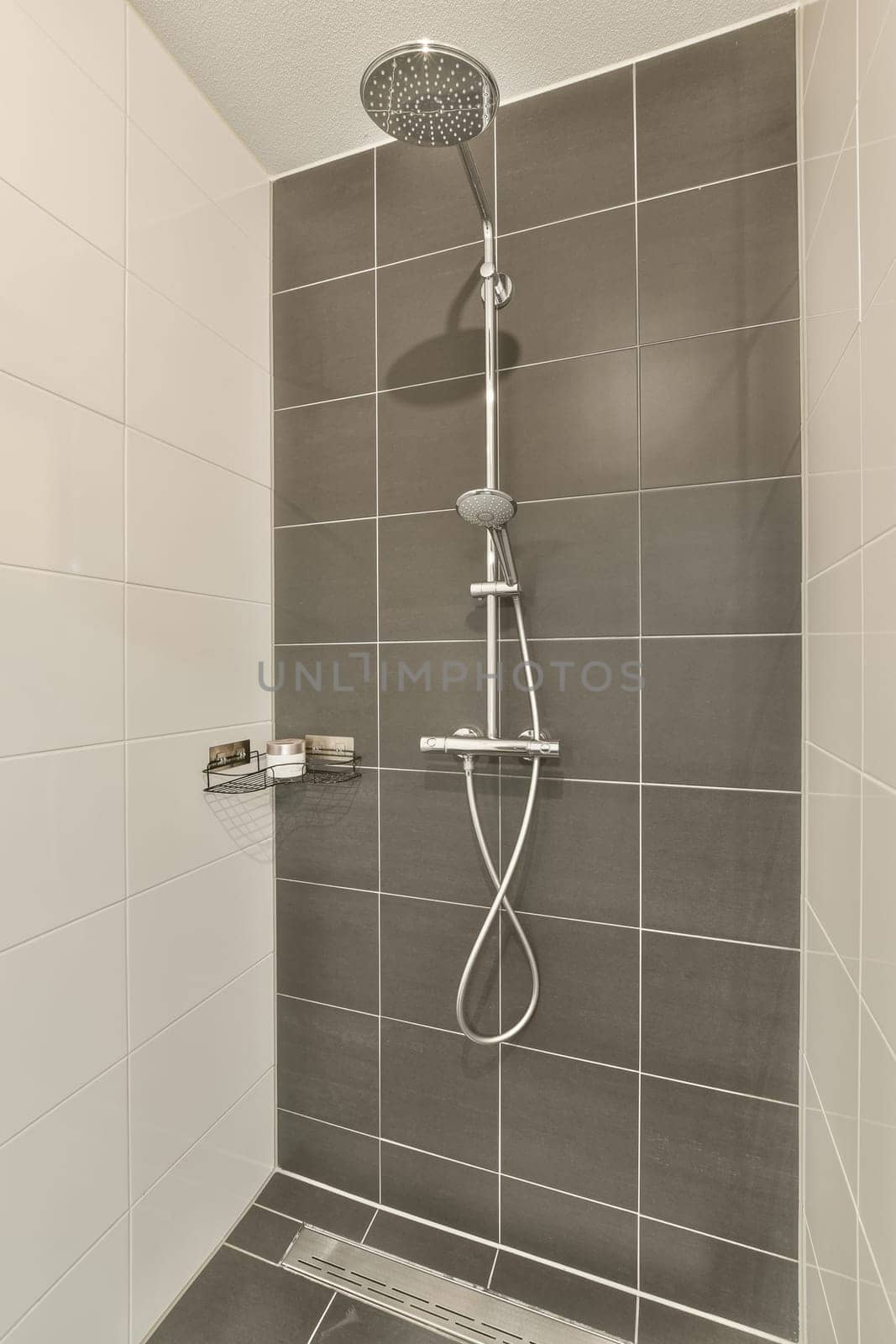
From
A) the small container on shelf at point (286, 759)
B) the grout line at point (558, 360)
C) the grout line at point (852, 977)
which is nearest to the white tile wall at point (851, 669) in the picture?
the grout line at point (852, 977)

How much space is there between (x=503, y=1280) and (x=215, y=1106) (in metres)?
0.69

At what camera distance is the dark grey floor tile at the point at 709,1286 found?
116 cm

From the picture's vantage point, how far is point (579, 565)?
4.24 feet

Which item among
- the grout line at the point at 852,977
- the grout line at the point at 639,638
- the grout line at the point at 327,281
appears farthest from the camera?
the grout line at the point at 327,281

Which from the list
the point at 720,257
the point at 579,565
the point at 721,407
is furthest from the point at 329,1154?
the point at 720,257

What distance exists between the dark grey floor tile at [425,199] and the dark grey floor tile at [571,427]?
37 centimetres

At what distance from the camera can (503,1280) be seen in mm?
1269

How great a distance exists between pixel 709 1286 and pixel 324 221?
2421 millimetres

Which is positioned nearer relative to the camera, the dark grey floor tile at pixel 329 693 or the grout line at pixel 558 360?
the grout line at pixel 558 360

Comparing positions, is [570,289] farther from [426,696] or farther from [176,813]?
[176,813]

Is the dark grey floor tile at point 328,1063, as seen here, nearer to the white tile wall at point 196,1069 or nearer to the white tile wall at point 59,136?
the white tile wall at point 196,1069

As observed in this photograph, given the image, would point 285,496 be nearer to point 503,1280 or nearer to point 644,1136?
point 644,1136

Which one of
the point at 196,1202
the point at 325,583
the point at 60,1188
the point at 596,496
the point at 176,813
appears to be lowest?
the point at 196,1202

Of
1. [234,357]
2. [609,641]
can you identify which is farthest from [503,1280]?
[234,357]
